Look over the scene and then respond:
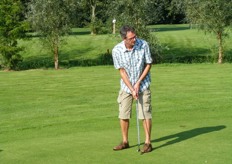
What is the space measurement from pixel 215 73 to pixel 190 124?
12.5 m

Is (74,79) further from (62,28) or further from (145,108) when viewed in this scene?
(145,108)

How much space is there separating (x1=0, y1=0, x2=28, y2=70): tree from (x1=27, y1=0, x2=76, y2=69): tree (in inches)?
34.4

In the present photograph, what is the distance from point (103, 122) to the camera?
10.5 m

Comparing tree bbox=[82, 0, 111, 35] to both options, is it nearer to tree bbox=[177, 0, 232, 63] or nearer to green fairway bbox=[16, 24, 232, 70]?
green fairway bbox=[16, 24, 232, 70]

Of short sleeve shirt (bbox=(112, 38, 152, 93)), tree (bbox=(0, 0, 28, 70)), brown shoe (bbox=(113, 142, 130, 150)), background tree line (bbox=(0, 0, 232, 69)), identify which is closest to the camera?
short sleeve shirt (bbox=(112, 38, 152, 93))

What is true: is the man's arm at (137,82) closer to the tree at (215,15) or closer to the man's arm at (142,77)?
the man's arm at (142,77)

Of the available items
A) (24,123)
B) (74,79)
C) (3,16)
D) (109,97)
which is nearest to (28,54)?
(3,16)

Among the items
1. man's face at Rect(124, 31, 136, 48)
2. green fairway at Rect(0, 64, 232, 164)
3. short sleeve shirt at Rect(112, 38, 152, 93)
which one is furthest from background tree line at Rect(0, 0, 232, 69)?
man's face at Rect(124, 31, 136, 48)

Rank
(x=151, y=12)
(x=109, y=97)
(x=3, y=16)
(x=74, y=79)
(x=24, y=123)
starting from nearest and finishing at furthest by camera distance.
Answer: (x=24, y=123) < (x=109, y=97) < (x=74, y=79) < (x=3, y=16) < (x=151, y=12)

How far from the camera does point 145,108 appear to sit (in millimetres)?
7395

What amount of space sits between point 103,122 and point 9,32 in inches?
752

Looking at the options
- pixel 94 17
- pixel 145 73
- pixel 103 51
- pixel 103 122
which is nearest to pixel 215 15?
pixel 103 51

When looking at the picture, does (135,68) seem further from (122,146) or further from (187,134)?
(187,134)

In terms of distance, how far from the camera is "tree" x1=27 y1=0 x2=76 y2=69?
28.5m
